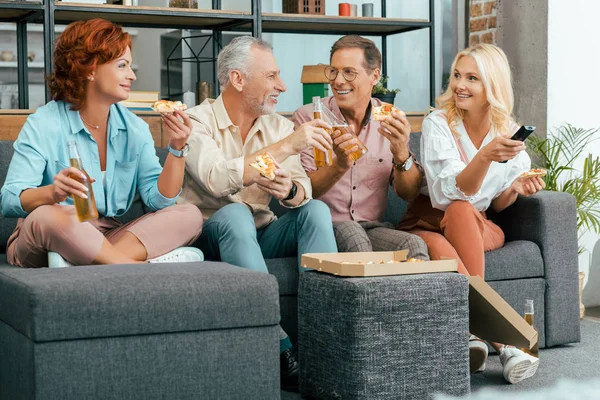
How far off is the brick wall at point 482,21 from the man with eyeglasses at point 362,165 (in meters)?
1.71

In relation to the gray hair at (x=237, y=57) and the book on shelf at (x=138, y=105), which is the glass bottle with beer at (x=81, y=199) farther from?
the book on shelf at (x=138, y=105)

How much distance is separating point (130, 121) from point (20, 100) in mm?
1443

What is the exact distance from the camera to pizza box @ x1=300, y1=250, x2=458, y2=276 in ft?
8.38

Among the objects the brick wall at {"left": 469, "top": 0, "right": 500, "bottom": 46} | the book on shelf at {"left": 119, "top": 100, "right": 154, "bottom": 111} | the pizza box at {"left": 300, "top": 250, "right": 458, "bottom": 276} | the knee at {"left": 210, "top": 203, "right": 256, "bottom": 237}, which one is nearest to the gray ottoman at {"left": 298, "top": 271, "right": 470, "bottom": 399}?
the pizza box at {"left": 300, "top": 250, "right": 458, "bottom": 276}

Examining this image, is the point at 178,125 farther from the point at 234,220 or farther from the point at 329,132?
the point at 329,132

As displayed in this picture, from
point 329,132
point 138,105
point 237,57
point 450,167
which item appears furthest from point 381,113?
point 138,105

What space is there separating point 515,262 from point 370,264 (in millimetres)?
1066

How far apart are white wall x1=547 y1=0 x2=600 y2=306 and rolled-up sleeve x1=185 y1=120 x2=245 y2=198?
2.16 metres

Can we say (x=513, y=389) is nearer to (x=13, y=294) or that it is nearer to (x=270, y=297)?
(x=270, y=297)

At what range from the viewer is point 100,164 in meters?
2.99

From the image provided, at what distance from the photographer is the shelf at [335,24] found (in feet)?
14.6

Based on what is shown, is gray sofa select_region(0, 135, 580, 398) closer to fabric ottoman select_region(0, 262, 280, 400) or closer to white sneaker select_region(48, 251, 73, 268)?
fabric ottoman select_region(0, 262, 280, 400)

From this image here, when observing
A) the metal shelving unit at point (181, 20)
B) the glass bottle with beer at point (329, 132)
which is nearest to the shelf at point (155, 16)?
the metal shelving unit at point (181, 20)

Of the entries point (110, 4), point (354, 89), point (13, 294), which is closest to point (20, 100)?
point (110, 4)
